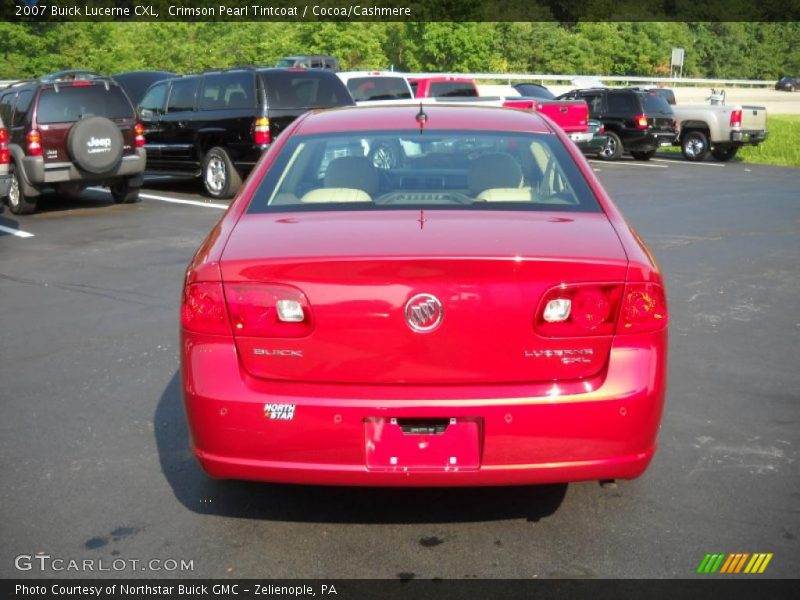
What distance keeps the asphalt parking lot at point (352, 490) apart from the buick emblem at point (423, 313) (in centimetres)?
88

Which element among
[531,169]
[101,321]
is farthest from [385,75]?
[531,169]

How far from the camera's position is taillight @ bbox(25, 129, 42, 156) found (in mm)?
14438

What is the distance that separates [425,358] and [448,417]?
22 cm

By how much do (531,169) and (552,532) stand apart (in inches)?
65.1

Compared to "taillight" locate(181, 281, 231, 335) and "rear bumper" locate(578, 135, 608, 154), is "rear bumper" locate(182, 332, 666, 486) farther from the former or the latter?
"rear bumper" locate(578, 135, 608, 154)

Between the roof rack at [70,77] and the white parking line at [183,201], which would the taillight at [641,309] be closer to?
the white parking line at [183,201]

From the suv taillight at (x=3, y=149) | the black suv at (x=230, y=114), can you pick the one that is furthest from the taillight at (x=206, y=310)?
the black suv at (x=230, y=114)

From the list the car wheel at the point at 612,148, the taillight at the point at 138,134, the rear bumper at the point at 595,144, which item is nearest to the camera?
the taillight at the point at 138,134

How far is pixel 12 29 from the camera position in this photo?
40844 mm

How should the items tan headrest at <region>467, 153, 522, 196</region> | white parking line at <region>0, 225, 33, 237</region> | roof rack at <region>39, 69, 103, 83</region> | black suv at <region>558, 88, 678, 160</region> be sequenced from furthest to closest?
black suv at <region>558, 88, 678, 160</region> < roof rack at <region>39, 69, 103, 83</region> < white parking line at <region>0, 225, 33, 237</region> < tan headrest at <region>467, 153, 522, 196</region>

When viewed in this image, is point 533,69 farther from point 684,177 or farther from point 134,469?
point 134,469

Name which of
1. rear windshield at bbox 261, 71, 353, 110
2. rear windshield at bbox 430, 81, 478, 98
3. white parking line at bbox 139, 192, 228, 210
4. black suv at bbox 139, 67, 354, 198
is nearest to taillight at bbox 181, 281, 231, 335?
white parking line at bbox 139, 192, 228, 210

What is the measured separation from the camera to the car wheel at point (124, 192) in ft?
51.4

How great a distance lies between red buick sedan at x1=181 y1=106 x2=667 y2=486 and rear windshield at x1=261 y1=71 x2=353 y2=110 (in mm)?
12376
